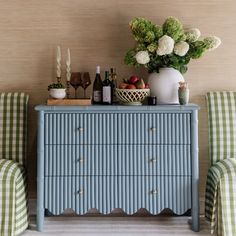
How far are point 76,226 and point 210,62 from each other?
1.64m

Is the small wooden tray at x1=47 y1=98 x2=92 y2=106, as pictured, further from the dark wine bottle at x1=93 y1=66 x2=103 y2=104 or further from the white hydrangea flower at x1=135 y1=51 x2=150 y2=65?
the white hydrangea flower at x1=135 y1=51 x2=150 y2=65

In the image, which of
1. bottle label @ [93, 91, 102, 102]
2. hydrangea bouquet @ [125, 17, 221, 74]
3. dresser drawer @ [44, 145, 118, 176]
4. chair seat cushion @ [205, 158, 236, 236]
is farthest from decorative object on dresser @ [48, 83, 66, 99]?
chair seat cushion @ [205, 158, 236, 236]

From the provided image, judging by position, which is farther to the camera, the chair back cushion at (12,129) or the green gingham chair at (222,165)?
the chair back cushion at (12,129)

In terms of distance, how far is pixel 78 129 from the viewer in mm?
2656

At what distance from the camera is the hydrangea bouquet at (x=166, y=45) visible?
2.69 m

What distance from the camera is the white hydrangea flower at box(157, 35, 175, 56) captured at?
8.64 feet

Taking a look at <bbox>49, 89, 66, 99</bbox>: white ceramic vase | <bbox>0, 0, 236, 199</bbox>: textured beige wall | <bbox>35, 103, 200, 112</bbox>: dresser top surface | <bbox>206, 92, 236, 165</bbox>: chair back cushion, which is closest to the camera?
<bbox>35, 103, 200, 112</bbox>: dresser top surface

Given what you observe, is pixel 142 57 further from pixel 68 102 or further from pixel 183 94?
pixel 68 102

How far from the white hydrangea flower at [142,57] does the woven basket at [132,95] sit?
208 millimetres

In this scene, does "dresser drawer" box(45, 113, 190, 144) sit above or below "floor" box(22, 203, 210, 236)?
above

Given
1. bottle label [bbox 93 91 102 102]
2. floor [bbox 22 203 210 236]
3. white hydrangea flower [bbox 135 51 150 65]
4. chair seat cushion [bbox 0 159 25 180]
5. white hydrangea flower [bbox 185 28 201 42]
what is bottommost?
floor [bbox 22 203 210 236]

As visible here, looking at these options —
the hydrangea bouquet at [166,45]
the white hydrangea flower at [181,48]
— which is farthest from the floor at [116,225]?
the white hydrangea flower at [181,48]

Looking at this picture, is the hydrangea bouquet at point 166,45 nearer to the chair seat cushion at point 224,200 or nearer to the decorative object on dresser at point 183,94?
the decorative object on dresser at point 183,94

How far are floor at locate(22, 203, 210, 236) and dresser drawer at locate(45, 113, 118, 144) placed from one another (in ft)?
2.08
